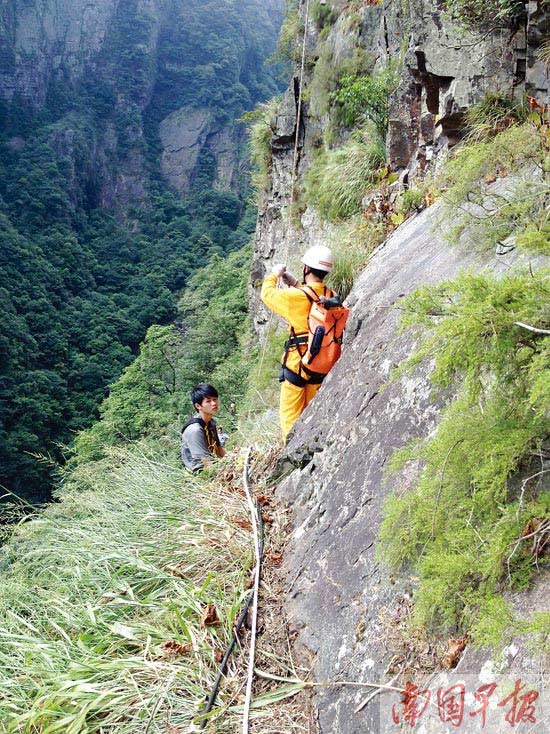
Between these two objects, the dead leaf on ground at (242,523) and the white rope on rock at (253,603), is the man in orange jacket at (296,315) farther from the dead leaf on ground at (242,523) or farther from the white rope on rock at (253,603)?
the dead leaf on ground at (242,523)

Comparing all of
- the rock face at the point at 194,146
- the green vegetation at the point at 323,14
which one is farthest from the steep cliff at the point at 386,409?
the rock face at the point at 194,146

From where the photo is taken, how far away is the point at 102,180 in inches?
2825

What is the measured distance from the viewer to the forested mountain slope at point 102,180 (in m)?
41.0

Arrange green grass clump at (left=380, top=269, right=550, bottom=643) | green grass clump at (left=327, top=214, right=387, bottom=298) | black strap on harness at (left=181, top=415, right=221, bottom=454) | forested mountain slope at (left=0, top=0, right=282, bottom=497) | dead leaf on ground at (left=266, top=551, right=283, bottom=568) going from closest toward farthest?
green grass clump at (left=380, top=269, right=550, bottom=643), dead leaf on ground at (left=266, top=551, right=283, bottom=568), black strap on harness at (left=181, top=415, right=221, bottom=454), green grass clump at (left=327, top=214, right=387, bottom=298), forested mountain slope at (left=0, top=0, right=282, bottom=497)

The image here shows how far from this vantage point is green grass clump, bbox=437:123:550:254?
111 inches

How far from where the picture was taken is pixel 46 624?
2938 millimetres

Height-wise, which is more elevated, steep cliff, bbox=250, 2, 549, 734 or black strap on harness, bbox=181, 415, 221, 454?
steep cliff, bbox=250, 2, 549, 734

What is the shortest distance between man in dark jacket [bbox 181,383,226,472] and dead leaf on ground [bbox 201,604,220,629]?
1.51 meters

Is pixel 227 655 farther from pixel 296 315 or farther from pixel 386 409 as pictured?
pixel 296 315

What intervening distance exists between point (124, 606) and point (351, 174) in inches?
272

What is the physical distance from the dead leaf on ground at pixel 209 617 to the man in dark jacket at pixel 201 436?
151 centimetres

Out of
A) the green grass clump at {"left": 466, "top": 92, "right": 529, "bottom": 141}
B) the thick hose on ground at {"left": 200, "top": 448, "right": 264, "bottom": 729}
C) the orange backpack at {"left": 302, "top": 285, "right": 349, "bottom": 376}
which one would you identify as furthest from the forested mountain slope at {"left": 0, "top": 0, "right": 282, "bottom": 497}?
the thick hose on ground at {"left": 200, "top": 448, "right": 264, "bottom": 729}

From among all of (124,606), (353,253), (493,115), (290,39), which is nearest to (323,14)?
(290,39)

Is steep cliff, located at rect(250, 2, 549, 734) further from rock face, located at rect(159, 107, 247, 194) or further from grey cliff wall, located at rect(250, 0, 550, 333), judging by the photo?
rock face, located at rect(159, 107, 247, 194)
